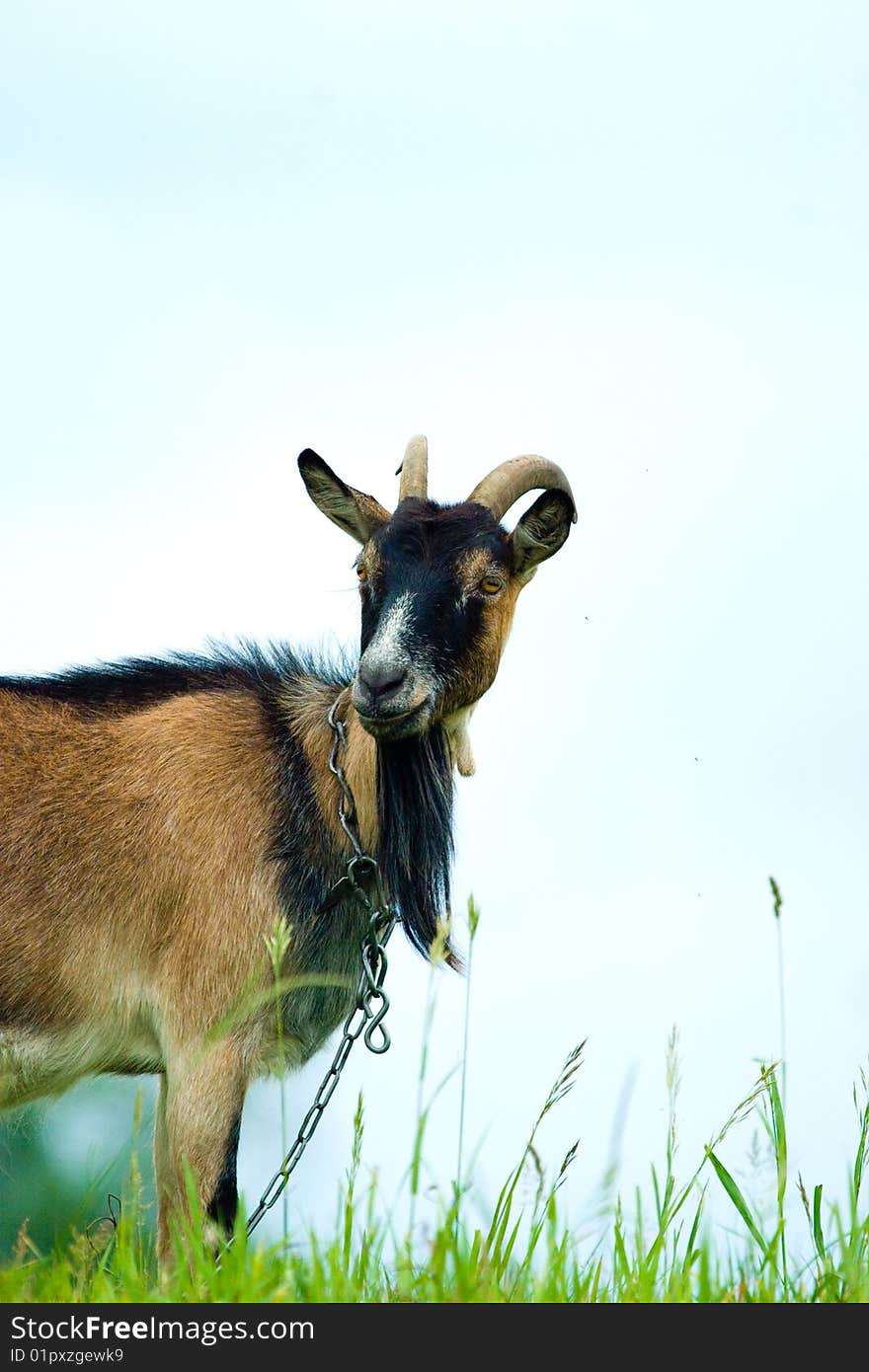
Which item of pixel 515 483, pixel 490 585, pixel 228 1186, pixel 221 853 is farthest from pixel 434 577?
pixel 228 1186

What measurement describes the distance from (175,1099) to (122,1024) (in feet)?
1.38

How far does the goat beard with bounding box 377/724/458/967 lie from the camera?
5.26 metres

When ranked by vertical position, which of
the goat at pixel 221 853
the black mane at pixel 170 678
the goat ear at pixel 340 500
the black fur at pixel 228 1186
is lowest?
the black fur at pixel 228 1186

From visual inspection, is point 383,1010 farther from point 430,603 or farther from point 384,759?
point 430,603

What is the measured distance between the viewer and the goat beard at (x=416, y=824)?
5258mm

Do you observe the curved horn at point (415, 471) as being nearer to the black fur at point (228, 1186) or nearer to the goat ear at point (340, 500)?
the goat ear at point (340, 500)

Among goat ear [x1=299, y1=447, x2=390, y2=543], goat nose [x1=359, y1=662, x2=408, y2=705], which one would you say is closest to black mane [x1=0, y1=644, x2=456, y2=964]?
goat nose [x1=359, y1=662, x2=408, y2=705]

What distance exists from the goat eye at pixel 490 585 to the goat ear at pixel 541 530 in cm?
23

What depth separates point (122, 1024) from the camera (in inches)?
206

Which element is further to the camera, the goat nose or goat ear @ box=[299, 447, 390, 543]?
goat ear @ box=[299, 447, 390, 543]

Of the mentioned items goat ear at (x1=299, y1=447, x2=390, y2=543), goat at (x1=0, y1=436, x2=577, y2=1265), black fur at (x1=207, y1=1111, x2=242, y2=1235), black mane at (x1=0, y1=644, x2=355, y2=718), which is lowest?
black fur at (x1=207, y1=1111, x2=242, y2=1235)

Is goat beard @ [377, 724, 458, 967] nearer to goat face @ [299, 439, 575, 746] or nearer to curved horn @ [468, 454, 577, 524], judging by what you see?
goat face @ [299, 439, 575, 746]

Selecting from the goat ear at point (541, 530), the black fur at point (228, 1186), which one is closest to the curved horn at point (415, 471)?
the goat ear at point (541, 530)

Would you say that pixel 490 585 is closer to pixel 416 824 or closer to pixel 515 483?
pixel 515 483
